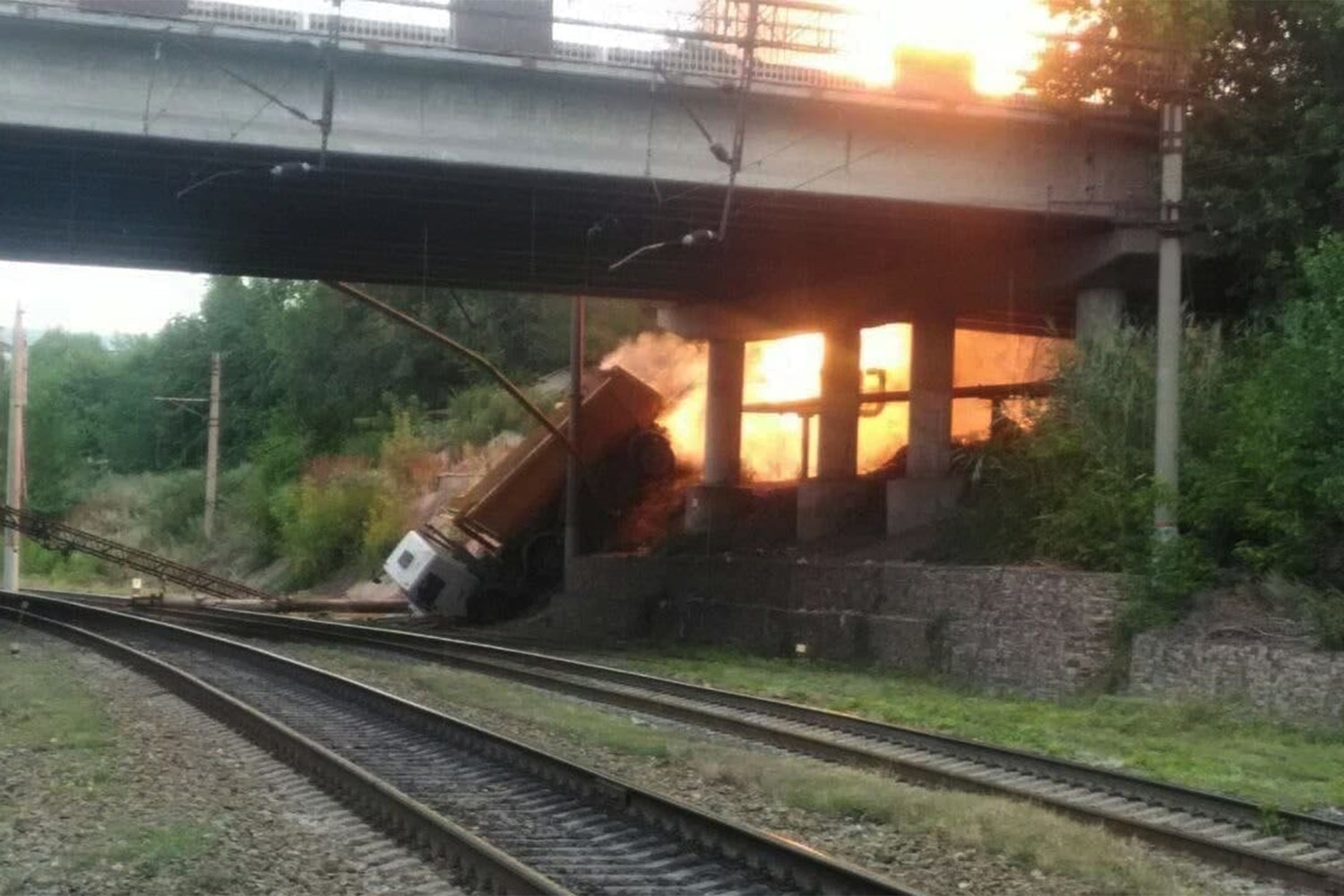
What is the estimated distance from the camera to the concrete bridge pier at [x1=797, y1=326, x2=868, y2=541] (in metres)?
33.3

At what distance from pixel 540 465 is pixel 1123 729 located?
2312 cm

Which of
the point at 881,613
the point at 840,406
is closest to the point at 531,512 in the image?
the point at 840,406

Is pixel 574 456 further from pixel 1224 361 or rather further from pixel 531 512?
pixel 1224 361

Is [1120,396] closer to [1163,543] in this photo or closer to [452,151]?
[1163,543]

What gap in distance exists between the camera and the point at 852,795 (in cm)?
1179

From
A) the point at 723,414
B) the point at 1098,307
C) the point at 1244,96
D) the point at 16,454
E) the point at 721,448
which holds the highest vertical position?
the point at 1244,96

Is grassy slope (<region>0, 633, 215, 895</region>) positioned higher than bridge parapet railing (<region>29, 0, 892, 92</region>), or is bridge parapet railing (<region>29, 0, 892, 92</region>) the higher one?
bridge parapet railing (<region>29, 0, 892, 92</region>)

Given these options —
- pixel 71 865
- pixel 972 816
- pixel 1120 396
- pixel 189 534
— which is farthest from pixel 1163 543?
pixel 189 534

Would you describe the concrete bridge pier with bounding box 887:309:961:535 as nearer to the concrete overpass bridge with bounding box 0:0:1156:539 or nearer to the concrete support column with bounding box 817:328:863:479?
the concrete overpass bridge with bounding box 0:0:1156:539

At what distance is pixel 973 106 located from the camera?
24766 millimetres

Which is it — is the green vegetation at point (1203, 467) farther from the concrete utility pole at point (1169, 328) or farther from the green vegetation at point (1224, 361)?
the concrete utility pole at point (1169, 328)

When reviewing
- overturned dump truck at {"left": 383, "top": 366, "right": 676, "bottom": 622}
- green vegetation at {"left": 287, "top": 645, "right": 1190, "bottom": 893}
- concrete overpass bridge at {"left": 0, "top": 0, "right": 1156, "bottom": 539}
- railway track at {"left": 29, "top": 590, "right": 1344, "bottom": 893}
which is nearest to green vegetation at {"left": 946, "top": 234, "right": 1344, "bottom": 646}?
concrete overpass bridge at {"left": 0, "top": 0, "right": 1156, "bottom": 539}

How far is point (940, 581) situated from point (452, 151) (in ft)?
31.9

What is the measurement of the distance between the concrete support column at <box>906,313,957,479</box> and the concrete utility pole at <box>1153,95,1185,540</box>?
839 centimetres
